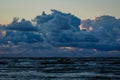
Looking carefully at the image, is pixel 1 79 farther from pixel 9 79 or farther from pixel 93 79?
pixel 93 79

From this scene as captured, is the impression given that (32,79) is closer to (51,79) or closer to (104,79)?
(51,79)

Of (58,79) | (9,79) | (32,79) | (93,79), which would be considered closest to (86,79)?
(93,79)

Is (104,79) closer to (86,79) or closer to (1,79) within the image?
(86,79)

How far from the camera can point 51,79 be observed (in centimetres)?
5784

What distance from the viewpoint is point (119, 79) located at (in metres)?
57.8

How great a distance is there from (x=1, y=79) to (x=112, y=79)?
60.8ft

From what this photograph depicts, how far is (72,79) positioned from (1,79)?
11.8 metres

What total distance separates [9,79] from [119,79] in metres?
18.4

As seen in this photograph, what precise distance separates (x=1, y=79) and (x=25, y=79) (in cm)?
396

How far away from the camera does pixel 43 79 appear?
190ft

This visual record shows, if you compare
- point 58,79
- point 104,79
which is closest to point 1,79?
point 58,79

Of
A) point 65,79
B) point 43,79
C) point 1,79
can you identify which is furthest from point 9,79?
point 65,79

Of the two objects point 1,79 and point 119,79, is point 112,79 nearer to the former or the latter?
point 119,79

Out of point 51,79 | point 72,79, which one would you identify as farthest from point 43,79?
point 72,79
